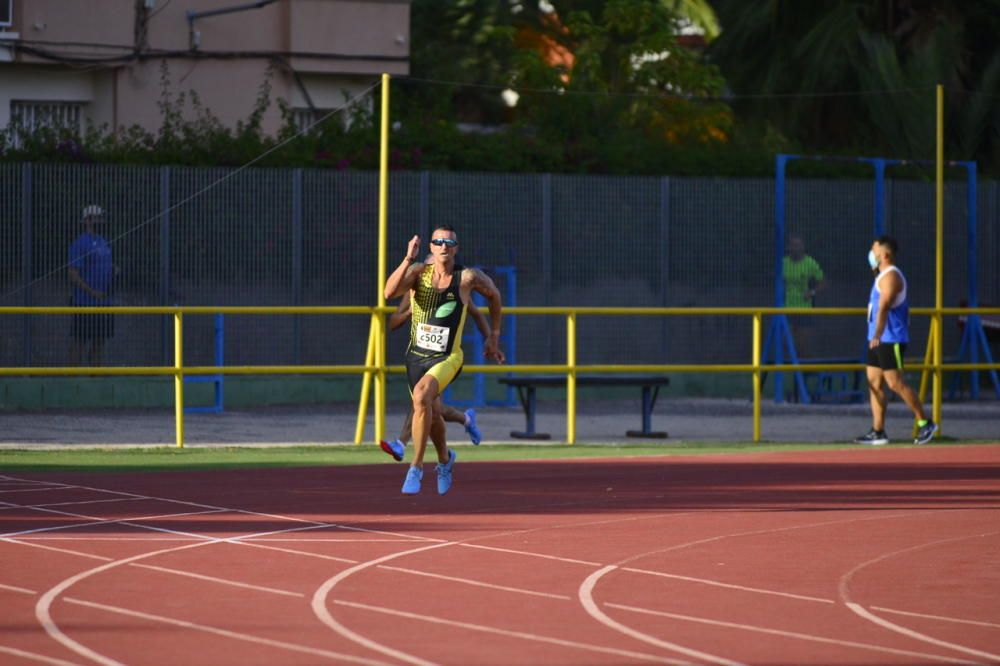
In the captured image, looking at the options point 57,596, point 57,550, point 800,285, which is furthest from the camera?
point 800,285

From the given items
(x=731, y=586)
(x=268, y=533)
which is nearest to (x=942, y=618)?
(x=731, y=586)

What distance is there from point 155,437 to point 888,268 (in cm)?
768

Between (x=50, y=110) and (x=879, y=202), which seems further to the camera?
(x=50, y=110)

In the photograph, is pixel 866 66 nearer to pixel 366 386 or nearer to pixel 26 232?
pixel 26 232

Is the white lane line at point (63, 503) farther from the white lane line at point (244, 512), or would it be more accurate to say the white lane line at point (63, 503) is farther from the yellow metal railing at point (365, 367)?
the yellow metal railing at point (365, 367)

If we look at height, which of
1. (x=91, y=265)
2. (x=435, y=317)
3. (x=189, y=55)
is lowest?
(x=435, y=317)

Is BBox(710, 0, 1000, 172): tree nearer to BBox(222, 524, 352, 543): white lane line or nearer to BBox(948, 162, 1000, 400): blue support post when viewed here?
BBox(948, 162, 1000, 400): blue support post

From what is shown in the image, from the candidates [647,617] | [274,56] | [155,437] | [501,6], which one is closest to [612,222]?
[155,437]

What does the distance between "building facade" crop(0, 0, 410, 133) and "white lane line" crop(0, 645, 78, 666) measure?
21634mm

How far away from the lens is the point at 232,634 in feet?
27.7

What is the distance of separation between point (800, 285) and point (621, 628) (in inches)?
665

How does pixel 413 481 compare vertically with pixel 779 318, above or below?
below

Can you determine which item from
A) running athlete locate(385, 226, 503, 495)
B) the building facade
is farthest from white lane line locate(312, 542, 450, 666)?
the building facade

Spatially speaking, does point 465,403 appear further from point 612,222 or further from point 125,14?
point 125,14
